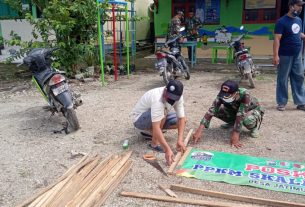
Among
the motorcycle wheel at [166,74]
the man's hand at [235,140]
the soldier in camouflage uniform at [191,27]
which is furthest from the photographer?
the soldier in camouflage uniform at [191,27]

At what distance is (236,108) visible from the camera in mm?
4438

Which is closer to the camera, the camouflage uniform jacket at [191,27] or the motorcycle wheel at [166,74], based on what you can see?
the motorcycle wheel at [166,74]

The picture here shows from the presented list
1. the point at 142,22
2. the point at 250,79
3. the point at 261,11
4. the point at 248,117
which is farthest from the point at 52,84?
the point at 142,22

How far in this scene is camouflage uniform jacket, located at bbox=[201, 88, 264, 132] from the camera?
4.20 meters

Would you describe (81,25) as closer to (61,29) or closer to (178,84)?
(61,29)

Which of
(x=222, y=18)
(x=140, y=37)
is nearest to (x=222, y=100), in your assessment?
(x=222, y=18)

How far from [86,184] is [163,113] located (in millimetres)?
1148

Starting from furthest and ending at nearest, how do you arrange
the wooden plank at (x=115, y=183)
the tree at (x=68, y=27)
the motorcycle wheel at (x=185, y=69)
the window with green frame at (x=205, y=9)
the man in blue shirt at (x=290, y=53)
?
the window with green frame at (x=205, y=9) → the motorcycle wheel at (x=185, y=69) → the tree at (x=68, y=27) → the man in blue shirt at (x=290, y=53) → the wooden plank at (x=115, y=183)

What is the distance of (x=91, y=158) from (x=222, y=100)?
1.77m

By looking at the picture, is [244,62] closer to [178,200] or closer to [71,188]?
[178,200]

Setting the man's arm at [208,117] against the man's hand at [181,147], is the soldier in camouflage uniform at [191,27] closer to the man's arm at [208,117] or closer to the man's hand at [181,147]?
the man's arm at [208,117]

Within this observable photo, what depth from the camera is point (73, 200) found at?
295cm

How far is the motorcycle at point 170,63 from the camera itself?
780cm

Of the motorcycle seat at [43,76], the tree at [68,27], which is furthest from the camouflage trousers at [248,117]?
the tree at [68,27]
